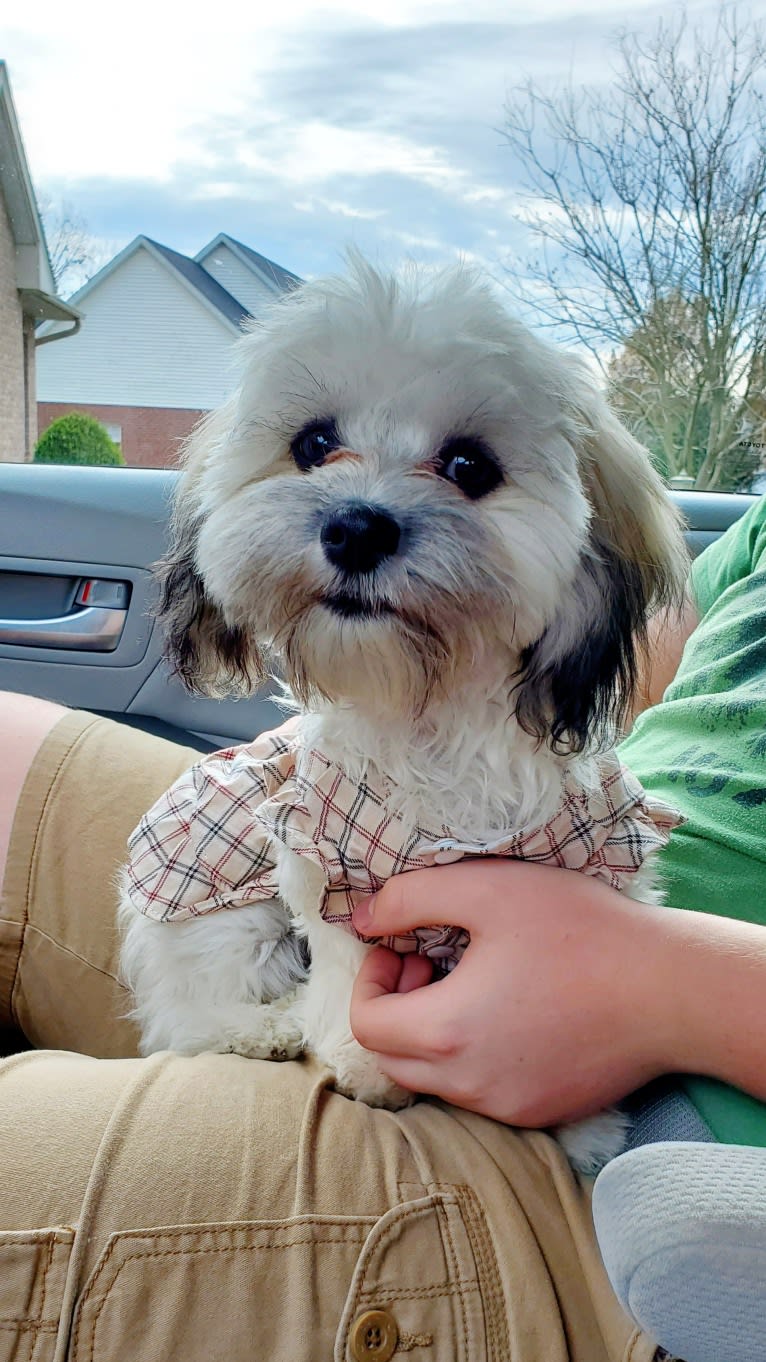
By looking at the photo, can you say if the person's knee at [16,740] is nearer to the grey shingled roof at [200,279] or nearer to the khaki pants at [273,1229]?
the khaki pants at [273,1229]

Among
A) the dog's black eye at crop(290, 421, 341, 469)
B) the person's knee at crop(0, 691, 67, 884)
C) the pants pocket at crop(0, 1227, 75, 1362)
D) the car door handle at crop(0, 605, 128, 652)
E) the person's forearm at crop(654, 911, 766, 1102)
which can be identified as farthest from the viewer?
the car door handle at crop(0, 605, 128, 652)

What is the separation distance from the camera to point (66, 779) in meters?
1.42

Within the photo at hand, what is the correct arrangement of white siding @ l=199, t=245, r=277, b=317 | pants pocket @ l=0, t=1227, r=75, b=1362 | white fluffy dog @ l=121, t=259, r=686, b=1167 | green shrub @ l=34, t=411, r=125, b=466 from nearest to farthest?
pants pocket @ l=0, t=1227, r=75, b=1362, white fluffy dog @ l=121, t=259, r=686, b=1167, white siding @ l=199, t=245, r=277, b=317, green shrub @ l=34, t=411, r=125, b=466

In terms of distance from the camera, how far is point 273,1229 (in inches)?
32.9

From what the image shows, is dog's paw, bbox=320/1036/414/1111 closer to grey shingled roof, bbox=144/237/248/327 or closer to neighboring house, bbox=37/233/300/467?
grey shingled roof, bbox=144/237/248/327

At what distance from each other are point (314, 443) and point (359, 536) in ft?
0.77

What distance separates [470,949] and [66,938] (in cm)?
56

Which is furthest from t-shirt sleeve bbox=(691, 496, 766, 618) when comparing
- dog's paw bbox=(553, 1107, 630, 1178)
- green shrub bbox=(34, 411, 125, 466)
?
green shrub bbox=(34, 411, 125, 466)

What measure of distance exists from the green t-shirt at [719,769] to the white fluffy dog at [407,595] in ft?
0.23

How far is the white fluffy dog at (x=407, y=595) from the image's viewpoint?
3.30 feet

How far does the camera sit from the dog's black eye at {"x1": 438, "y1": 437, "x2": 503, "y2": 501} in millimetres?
1072

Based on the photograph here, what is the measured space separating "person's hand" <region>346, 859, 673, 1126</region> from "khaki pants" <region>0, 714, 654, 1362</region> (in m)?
0.05

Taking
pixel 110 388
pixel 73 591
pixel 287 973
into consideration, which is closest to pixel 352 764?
pixel 287 973

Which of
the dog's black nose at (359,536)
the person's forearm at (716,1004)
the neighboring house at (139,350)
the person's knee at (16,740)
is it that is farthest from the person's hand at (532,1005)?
the neighboring house at (139,350)
